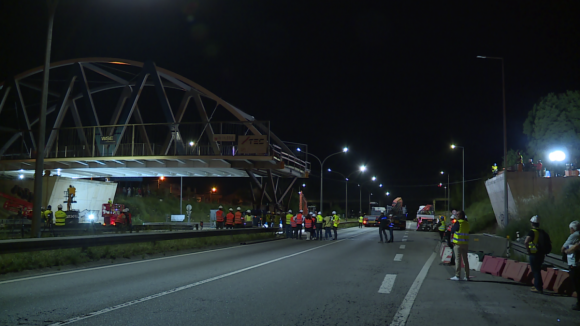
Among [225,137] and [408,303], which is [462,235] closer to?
[408,303]

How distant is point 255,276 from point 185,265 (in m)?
3.26

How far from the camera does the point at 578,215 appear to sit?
17.6 meters

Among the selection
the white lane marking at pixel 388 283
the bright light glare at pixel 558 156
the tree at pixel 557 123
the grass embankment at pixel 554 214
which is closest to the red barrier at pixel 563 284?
the white lane marking at pixel 388 283

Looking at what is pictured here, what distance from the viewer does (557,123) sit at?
48438mm

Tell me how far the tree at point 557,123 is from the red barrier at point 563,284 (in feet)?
133

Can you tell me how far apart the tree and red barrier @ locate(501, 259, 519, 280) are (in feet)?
126

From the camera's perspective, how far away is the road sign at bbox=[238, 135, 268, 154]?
3484 centimetres

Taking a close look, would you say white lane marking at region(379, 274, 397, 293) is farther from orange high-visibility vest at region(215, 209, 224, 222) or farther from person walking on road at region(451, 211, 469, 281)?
orange high-visibility vest at region(215, 209, 224, 222)

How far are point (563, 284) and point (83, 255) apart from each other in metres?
12.9

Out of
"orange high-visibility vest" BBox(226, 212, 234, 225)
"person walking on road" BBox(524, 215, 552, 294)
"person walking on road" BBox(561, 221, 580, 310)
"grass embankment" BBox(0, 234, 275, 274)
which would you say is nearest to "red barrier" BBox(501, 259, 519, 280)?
"person walking on road" BBox(524, 215, 552, 294)

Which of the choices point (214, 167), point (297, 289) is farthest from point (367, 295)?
point (214, 167)

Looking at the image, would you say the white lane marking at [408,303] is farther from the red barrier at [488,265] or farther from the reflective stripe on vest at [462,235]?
the red barrier at [488,265]

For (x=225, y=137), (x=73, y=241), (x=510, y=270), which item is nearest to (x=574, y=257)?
(x=510, y=270)

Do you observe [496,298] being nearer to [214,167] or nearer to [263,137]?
[263,137]
